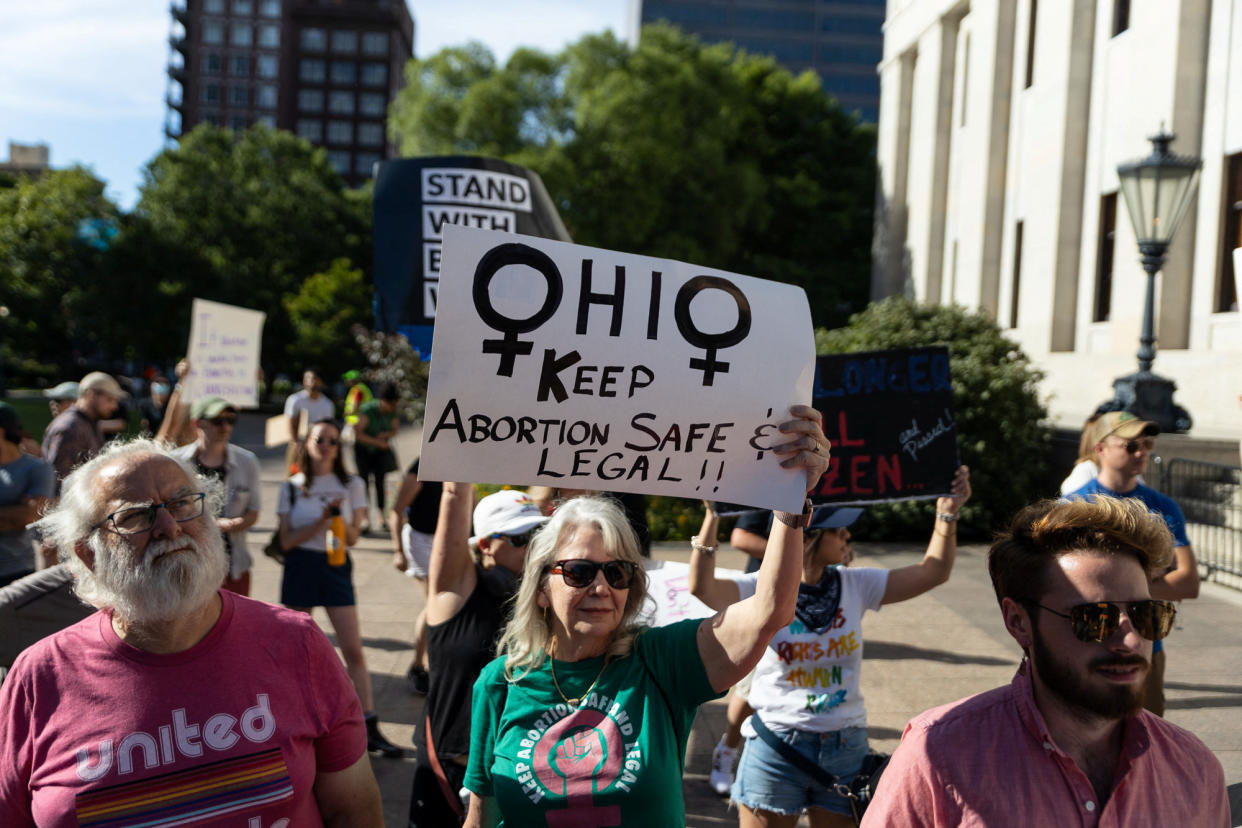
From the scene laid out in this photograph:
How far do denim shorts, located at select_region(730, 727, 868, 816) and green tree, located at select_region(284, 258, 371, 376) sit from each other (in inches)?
1595

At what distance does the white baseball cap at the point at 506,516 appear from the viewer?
12.2 feet

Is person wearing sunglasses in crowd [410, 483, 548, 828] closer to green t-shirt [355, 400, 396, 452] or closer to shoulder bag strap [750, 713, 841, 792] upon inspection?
shoulder bag strap [750, 713, 841, 792]

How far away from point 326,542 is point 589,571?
3524 mm

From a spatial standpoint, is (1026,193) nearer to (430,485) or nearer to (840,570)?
(430,485)

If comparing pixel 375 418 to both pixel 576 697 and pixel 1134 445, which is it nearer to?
pixel 1134 445

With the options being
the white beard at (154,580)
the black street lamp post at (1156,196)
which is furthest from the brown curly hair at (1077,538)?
the black street lamp post at (1156,196)

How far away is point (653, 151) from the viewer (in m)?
34.4

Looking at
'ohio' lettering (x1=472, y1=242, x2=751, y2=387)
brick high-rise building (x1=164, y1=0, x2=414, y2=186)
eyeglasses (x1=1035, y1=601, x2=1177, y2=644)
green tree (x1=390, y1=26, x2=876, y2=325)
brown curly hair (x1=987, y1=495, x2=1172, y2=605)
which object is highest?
brick high-rise building (x1=164, y1=0, x2=414, y2=186)

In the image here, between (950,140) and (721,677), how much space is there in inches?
934

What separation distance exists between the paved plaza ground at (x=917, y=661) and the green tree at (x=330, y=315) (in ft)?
108

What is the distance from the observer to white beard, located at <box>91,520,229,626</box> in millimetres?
2373

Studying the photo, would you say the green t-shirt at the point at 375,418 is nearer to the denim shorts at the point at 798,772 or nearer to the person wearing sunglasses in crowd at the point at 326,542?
the person wearing sunglasses in crowd at the point at 326,542

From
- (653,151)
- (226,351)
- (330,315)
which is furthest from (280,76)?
(226,351)

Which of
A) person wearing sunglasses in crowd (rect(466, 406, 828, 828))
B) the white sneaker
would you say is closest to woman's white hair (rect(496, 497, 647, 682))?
person wearing sunglasses in crowd (rect(466, 406, 828, 828))
